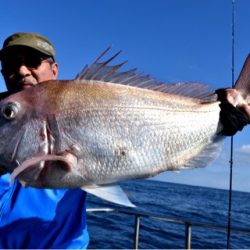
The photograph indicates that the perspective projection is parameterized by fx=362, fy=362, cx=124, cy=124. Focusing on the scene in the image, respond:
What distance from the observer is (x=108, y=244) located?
11.6m

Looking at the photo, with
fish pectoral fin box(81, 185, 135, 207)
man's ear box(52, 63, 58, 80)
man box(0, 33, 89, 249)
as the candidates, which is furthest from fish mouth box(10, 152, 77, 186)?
man's ear box(52, 63, 58, 80)

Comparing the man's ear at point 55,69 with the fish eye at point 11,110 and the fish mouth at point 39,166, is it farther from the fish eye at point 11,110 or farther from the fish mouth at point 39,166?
the fish mouth at point 39,166

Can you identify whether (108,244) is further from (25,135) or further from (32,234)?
(25,135)

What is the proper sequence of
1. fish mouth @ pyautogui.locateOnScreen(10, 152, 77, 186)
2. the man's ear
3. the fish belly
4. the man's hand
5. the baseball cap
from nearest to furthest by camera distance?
fish mouth @ pyautogui.locateOnScreen(10, 152, 77, 186), the fish belly, the man's hand, the baseball cap, the man's ear

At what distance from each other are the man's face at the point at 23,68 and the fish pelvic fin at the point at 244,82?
4.42 feet

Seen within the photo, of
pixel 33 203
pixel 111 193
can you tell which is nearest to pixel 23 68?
pixel 33 203

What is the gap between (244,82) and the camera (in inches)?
89.0

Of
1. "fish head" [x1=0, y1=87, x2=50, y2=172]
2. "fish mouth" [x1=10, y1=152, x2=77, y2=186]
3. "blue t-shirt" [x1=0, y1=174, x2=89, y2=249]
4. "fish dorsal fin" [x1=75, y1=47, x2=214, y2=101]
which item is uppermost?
"fish dorsal fin" [x1=75, y1=47, x2=214, y2=101]

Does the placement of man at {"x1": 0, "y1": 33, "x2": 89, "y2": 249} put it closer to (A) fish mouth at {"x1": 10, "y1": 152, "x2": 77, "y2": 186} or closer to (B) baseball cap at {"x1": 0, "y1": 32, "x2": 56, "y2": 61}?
(B) baseball cap at {"x1": 0, "y1": 32, "x2": 56, "y2": 61}

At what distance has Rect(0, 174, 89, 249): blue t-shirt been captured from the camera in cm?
236

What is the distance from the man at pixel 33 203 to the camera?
2.36m

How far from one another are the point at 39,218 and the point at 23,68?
1.04 m

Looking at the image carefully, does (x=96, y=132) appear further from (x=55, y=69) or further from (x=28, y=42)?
(x=55, y=69)

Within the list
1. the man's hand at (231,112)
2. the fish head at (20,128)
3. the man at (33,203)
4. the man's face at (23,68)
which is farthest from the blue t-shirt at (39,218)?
the man's hand at (231,112)
